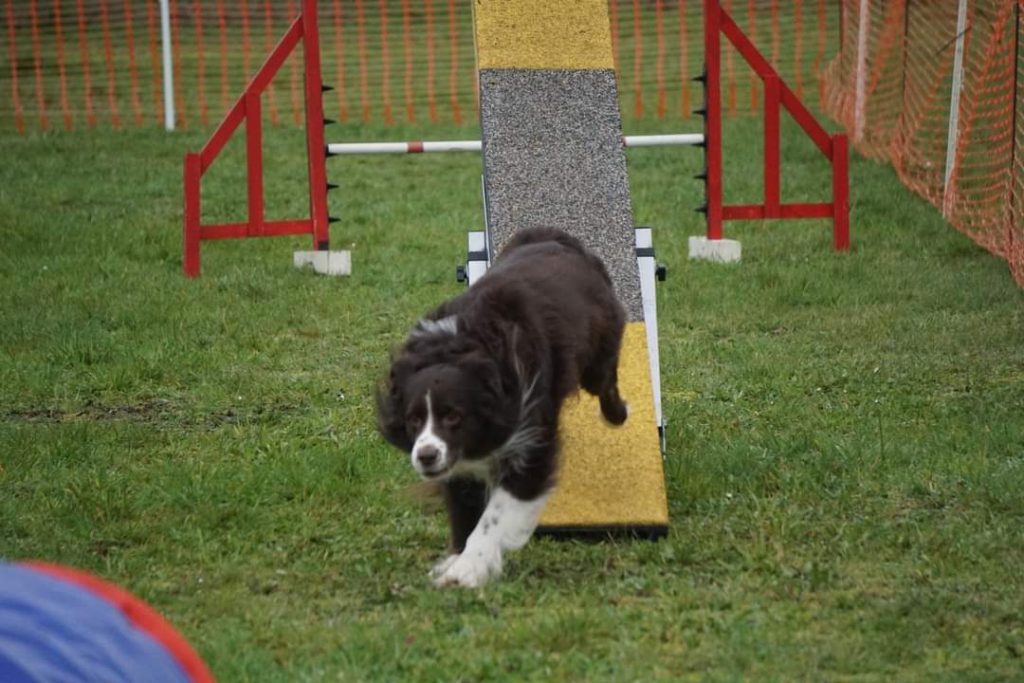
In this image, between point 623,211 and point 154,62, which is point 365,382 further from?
point 154,62

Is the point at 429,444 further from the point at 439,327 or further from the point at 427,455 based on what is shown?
the point at 439,327

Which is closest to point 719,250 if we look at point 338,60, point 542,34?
point 542,34

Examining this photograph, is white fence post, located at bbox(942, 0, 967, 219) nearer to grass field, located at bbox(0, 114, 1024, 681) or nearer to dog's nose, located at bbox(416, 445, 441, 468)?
grass field, located at bbox(0, 114, 1024, 681)

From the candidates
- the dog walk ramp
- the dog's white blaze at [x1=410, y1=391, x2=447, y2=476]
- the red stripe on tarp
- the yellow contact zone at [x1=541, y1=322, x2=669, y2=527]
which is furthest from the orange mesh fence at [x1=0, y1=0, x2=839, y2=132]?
the red stripe on tarp

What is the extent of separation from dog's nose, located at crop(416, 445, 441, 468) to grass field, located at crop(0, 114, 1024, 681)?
450 mm

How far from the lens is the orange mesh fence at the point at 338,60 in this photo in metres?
18.0

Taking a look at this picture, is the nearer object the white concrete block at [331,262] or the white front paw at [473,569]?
the white front paw at [473,569]

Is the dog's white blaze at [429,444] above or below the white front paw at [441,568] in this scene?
above

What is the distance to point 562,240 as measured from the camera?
5.41 metres

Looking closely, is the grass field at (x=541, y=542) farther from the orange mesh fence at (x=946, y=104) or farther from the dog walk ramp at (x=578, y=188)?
the orange mesh fence at (x=946, y=104)

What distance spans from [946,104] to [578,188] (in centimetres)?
839

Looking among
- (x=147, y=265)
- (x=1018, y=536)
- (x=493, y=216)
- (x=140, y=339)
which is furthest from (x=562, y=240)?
(x=147, y=265)

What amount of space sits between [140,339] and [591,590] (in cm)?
420

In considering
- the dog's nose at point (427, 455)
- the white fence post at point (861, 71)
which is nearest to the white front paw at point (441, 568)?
the dog's nose at point (427, 455)
